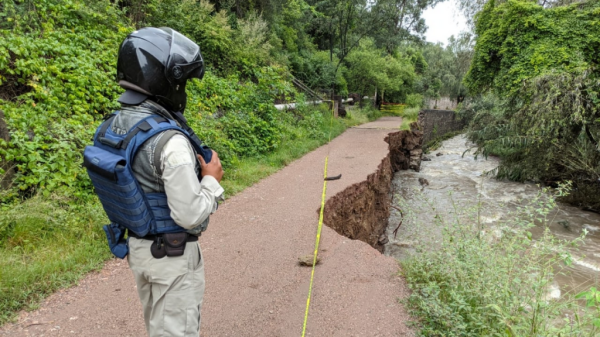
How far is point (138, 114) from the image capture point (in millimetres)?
1646

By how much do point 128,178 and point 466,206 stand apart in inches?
404

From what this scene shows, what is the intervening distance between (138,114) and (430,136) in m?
24.3

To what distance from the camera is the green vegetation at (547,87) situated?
395 inches

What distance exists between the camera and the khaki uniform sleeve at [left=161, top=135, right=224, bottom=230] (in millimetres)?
1492

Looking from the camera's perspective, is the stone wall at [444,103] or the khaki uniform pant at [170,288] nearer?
the khaki uniform pant at [170,288]

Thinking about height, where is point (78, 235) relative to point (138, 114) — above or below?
below

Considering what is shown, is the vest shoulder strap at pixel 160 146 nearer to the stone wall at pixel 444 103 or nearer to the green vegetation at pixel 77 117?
the green vegetation at pixel 77 117

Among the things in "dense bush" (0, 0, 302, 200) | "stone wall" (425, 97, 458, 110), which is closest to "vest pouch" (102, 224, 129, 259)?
"dense bush" (0, 0, 302, 200)

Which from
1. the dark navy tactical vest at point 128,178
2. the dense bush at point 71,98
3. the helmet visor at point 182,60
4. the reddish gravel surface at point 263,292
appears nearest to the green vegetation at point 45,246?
the reddish gravel surface at point 263,292

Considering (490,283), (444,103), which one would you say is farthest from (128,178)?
(444,103)

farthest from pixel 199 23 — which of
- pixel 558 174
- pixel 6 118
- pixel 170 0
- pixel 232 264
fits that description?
pixel 558 174

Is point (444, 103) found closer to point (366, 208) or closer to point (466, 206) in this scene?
point (466, 206)

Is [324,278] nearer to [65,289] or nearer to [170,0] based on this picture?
[65,289]

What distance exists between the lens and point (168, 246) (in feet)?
5.25
